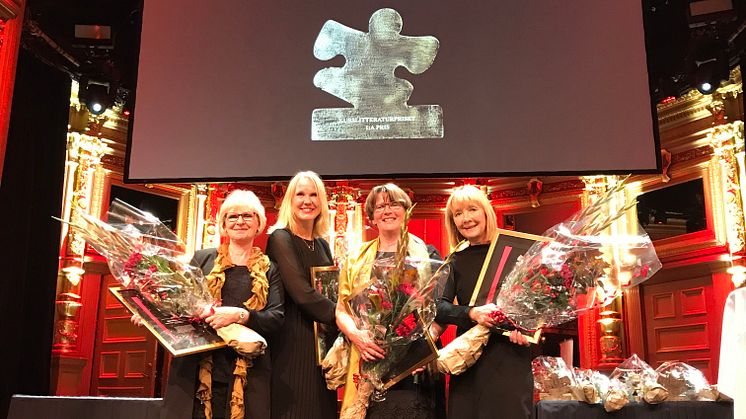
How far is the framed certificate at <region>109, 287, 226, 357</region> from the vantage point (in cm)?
210

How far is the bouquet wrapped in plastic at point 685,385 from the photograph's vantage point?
2.37m

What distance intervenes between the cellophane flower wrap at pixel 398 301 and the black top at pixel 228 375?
1.22 feet

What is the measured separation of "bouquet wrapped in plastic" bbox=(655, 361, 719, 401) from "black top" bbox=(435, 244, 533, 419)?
22.7 inches

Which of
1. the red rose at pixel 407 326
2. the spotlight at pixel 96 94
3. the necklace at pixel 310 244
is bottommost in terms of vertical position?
the red rose at pixel 407 326

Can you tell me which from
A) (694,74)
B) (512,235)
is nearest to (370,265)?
(512,235)

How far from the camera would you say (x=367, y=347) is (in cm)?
201

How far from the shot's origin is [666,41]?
4.45 m

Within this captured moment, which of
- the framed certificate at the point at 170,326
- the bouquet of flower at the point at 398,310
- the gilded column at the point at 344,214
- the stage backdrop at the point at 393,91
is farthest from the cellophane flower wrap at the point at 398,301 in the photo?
the gilded column at the point at 344,214

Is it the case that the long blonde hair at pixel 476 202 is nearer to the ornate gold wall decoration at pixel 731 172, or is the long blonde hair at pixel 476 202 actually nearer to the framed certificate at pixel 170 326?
the framed certificate at pixel 170 326

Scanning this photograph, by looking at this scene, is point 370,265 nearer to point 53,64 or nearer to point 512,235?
point 512,235

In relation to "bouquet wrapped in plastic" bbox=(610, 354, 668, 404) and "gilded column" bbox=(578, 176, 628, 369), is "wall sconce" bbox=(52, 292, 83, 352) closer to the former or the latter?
"gilded column" bbox=(578, 176, 628, 369)

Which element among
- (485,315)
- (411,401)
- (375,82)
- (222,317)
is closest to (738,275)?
(375,82)

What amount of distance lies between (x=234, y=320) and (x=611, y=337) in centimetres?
478

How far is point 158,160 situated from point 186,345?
1614 mm
